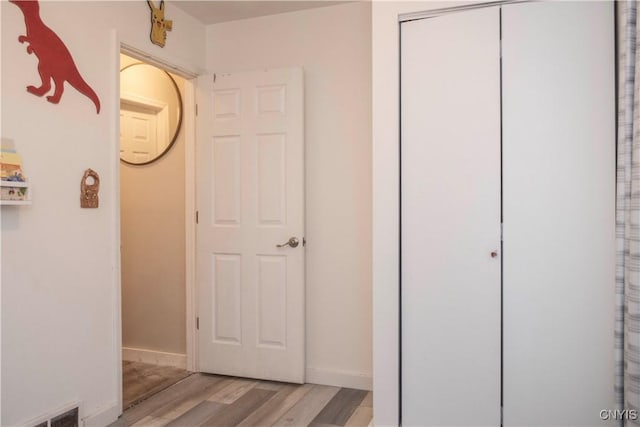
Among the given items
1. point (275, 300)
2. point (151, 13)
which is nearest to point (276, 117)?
point (151, 13)

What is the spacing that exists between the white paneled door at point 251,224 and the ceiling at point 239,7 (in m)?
0.43

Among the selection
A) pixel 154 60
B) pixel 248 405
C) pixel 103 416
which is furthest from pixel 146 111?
pixel 248 405

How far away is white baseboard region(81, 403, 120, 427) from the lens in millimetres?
2473

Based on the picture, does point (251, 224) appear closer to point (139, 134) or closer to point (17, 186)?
point (139, 134)

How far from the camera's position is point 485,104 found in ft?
7.59

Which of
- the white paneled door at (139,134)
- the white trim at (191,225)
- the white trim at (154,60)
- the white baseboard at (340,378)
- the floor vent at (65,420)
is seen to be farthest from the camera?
the white paneled door at (139,134)

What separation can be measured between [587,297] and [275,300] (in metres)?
1.90

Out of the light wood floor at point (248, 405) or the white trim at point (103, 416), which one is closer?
the white trim at point (103, 416)

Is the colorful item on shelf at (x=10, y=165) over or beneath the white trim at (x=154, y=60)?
beneath

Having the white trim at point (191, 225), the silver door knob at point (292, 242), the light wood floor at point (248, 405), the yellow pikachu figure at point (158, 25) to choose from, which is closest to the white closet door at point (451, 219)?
the light wood floor at point (248, 405)

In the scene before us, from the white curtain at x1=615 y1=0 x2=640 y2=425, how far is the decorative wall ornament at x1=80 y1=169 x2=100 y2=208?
8.51 feet

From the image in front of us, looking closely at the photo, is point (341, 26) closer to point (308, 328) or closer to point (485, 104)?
point (485, 104)

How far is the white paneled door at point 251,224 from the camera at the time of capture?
3182mm

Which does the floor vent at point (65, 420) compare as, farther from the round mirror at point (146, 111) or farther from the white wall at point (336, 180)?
the round mirror at point (146, 111)
